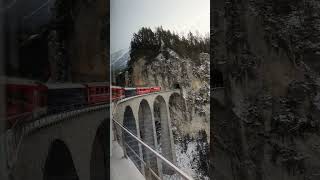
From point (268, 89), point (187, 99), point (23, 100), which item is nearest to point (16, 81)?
point (23, 100)

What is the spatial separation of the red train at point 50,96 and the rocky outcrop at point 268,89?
394 millimetres

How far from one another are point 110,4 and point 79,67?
27 cm

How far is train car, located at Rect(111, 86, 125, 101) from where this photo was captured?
4.62ft

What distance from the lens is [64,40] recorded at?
4.23 feet

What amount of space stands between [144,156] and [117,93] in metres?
0.24

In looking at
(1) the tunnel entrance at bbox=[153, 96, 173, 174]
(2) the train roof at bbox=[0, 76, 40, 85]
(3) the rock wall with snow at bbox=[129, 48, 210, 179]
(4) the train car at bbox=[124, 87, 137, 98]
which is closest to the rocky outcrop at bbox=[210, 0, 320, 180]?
(3) the rock wall with snow at bbox=[129, 48, 210, 179]

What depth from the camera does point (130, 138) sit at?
4.80 ft

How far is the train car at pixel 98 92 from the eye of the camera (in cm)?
134

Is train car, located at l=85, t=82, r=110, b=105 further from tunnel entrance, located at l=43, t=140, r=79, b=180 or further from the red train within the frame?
tunnel entrance, located at l=43, t=140, r=79, b=180

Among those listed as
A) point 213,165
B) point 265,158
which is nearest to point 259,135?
point 265,158

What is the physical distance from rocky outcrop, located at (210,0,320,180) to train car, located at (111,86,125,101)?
1.51 ft

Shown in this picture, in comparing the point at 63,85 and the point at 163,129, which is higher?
the point at 63,85

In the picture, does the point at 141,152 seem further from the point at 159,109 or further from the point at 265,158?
the point at 265,158

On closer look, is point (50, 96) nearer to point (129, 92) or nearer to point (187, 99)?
point (129, 92)
